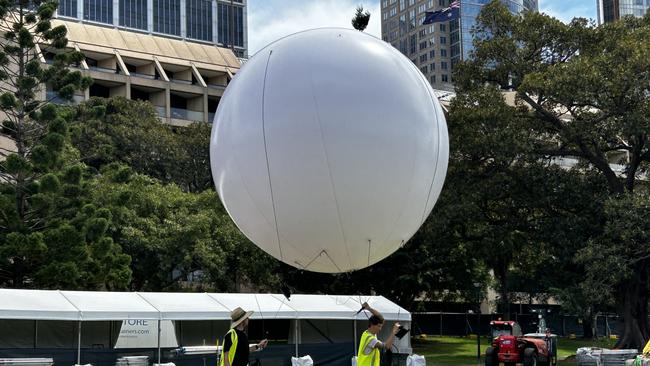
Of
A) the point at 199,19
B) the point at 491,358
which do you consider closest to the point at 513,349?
the point at 491,358

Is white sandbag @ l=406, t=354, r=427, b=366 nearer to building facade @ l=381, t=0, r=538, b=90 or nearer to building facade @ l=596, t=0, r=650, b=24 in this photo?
building facade @ l=381, t=0, r=538, b=90

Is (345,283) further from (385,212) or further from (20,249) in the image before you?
(385,212)

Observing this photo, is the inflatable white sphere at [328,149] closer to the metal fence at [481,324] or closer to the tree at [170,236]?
the tree at [170,236]

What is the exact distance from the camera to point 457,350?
1619 inches

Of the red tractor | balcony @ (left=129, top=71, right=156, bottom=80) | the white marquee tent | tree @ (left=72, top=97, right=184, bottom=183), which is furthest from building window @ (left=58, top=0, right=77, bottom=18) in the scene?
the red tractor

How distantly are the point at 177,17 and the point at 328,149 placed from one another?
12433cm

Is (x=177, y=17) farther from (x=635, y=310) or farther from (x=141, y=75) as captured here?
(x=635, y=310)

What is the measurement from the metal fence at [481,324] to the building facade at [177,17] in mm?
70283

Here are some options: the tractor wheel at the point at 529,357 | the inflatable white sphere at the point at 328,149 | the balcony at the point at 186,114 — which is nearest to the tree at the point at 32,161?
the tractor wheel at the point at 529,357

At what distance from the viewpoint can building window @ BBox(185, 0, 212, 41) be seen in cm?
12925

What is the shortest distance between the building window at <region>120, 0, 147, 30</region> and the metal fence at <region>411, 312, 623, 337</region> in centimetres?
8288

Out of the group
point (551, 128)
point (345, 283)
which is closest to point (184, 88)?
point (345, 283)

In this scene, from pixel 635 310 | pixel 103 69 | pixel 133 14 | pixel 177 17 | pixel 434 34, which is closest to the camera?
pixel 635 310

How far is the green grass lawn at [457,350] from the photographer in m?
32.7
